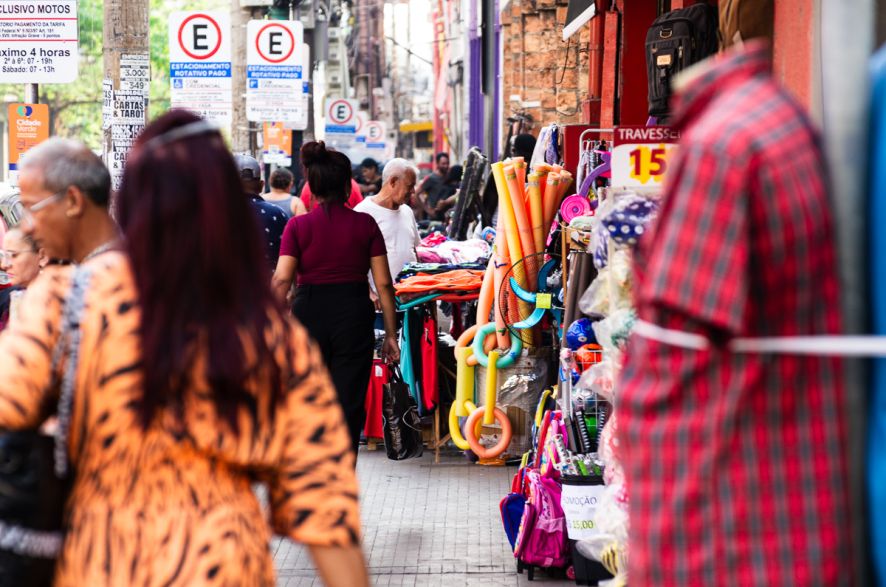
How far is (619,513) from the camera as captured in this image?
187 inches

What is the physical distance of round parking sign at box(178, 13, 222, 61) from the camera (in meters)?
13.9

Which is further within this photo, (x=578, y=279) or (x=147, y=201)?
(x=578, y=279)

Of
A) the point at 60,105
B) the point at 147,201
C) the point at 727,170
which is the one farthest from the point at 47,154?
the point at 60,105

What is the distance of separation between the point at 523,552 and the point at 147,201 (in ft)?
13.1

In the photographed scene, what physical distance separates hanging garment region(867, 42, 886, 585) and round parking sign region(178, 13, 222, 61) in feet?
39.7

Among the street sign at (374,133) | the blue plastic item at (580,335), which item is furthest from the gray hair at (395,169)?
the street sign at (374,133)

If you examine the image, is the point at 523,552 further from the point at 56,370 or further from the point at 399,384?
Result: the point at 56,370

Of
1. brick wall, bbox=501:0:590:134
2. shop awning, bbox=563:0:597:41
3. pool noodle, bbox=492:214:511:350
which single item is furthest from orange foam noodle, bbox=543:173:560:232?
brick wall, bbox=501:0:590:134

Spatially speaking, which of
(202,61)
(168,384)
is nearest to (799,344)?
(168,384)

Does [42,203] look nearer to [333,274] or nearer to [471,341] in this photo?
[333,274]

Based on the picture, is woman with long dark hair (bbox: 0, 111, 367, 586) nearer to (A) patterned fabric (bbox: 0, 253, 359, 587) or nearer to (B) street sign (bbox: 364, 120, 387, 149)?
(A) patterned fabric (bbox: 0, 253, 359, 587)

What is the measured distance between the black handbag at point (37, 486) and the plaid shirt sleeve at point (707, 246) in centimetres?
108

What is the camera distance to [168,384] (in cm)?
250

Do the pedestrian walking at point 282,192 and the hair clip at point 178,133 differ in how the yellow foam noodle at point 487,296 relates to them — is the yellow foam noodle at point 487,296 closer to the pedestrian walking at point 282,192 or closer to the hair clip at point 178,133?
the pedestrian walking at point 282,192
